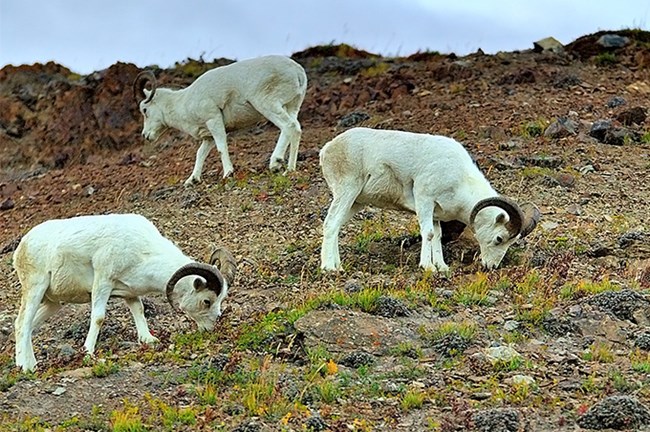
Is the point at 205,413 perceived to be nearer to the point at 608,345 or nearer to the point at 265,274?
the point at 608,345

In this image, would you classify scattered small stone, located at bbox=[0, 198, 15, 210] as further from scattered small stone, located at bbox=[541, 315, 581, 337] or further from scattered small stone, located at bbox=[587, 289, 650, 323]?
scattered small stone, located at bbox=[541, 315, 581, 337]

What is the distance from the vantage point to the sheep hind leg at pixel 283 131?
73.9ft

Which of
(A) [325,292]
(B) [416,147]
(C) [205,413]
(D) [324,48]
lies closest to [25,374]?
(C) [205,413]

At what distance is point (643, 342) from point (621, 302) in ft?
3.78

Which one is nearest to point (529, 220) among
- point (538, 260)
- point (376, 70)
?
point (538, 260)

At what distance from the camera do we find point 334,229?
17438mm

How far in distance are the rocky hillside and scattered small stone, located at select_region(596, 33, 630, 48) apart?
0.30m

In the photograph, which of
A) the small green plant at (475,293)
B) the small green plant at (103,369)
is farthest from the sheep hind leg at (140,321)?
the small green plant at (475,293)

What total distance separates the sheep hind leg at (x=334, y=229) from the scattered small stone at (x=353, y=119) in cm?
1080

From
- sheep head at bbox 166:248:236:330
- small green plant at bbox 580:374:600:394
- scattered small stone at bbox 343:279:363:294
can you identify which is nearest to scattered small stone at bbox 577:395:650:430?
small green plant at bbox 580:374:600:394

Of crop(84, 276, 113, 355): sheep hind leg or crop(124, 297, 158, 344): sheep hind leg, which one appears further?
crop(124, 297, 158, 344): sheep hind leg

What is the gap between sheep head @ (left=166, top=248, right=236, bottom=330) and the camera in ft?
45.3

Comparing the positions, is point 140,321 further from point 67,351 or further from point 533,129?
point 533,129

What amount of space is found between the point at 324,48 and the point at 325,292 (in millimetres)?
22132
